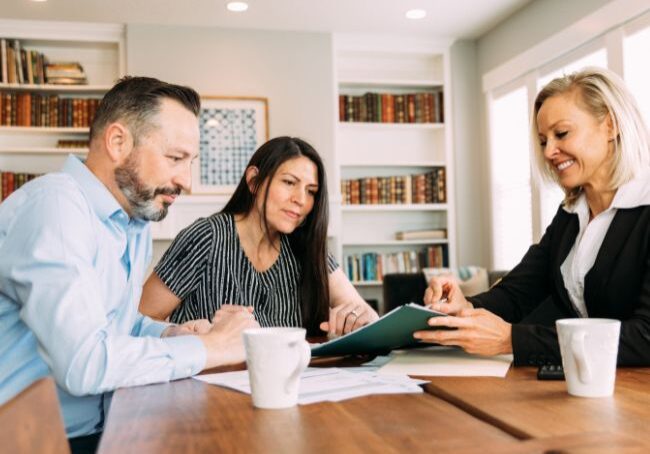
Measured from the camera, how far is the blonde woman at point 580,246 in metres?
1.26

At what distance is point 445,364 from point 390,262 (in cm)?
438

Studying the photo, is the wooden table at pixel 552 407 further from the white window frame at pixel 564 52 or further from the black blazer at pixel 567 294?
the white window frame at pixel 564 52

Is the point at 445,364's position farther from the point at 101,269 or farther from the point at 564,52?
the point at 564,52

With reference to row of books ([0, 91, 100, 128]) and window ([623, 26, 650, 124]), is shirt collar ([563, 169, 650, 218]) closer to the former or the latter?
window ([623, 26, 650, 124])

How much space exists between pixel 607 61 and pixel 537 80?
83 cm

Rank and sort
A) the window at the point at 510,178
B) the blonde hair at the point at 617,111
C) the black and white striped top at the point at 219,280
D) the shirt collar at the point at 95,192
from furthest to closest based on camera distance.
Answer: the window at the point at 510,178 → the black and white striped top at the point at 219,280 → the blonde hair at the point at 617,111 → the shirt collar at the point at 95,192

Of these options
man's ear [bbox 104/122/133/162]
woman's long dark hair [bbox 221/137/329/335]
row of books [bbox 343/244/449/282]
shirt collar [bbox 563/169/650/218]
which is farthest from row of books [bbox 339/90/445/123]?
→ man's ear [bbox 104/122/133/162]

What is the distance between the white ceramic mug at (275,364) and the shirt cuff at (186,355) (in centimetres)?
28

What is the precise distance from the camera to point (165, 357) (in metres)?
1.15

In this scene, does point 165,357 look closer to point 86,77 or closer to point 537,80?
point 537,80

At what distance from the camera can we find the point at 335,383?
1085mm

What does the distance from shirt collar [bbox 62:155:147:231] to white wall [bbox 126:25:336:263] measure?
3871 mm

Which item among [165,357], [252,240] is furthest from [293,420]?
[252,240]

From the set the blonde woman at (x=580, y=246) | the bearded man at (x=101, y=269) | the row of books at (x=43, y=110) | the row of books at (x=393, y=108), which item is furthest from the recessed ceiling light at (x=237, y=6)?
the bearded man at (x=101, y=269)
